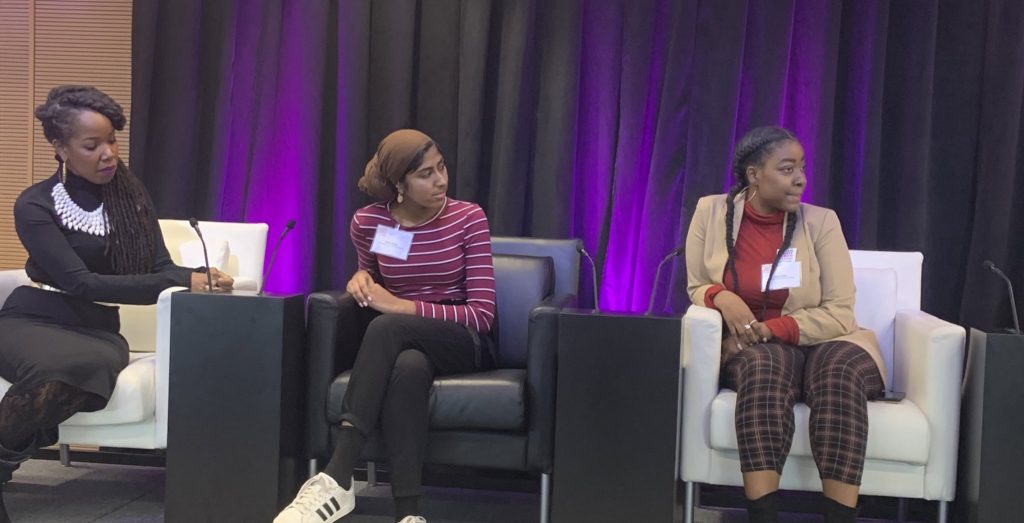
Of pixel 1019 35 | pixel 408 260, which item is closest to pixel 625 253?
pixel 408 260

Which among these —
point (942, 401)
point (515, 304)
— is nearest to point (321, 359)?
point (515, 304)

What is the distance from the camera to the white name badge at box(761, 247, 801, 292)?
8.91 ft

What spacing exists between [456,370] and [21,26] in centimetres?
273

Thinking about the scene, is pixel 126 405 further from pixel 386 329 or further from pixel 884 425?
pixel 884 425

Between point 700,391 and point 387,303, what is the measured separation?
903 mm

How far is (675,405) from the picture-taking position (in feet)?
8.01

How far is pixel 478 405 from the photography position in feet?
8.29

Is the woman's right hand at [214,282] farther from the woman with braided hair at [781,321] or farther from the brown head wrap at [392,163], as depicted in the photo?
the woman with braided hair at [781,321]

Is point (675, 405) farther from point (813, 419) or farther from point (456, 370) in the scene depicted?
point (456, 370)

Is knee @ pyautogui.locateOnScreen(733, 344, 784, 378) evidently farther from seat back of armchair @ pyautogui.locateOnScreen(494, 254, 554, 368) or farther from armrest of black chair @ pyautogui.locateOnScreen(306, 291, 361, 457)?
armrest of black chair @ pyautogui.locateOnScreen(306, 291, 361, 457)

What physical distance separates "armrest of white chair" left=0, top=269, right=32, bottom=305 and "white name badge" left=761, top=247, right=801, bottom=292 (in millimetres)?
2242

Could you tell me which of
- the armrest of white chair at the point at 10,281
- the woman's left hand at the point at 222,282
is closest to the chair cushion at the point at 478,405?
the woman's left hand at the point at 222,282

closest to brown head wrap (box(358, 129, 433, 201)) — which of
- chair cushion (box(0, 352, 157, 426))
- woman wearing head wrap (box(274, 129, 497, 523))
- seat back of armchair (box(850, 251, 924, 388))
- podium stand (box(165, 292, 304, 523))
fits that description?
woman wearing head wrap (box(274, 129, 497, 523))

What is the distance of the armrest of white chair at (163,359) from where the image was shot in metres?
2.62
